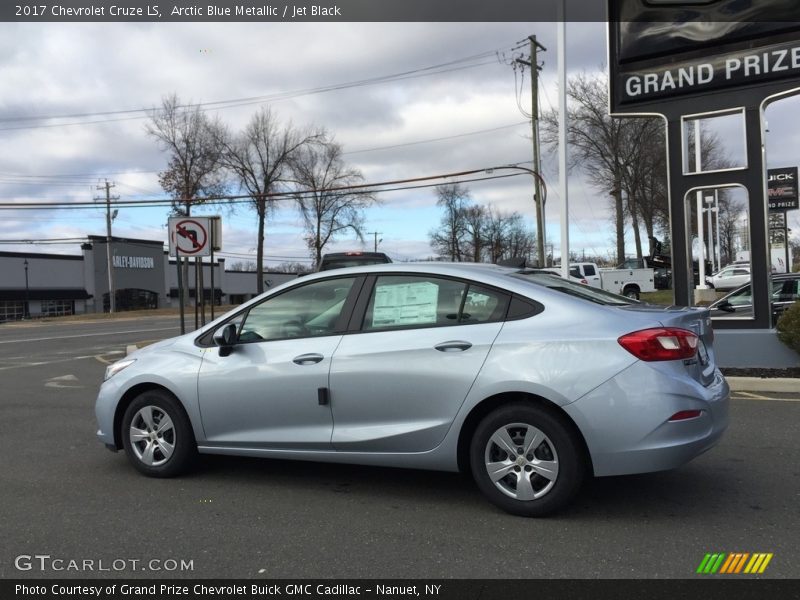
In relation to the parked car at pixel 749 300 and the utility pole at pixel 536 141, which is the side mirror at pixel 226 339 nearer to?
the parked car at pixel 749 300

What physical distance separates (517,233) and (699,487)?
7871 centimetres

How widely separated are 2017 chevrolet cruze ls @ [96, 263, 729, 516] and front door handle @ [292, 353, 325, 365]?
1 cm

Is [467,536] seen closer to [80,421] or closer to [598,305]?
[598,305]

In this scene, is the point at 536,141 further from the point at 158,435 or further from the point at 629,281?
the point at 158,435

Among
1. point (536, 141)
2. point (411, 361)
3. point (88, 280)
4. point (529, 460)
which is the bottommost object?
point (529, 460)

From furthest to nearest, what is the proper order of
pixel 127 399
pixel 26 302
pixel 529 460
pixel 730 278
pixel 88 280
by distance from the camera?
pixel 88 280, pixel 26 302, pixel 730 278, pixel 127 399, pixel 529 460

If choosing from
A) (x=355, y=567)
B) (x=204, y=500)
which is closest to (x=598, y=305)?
(x=355, y=567)

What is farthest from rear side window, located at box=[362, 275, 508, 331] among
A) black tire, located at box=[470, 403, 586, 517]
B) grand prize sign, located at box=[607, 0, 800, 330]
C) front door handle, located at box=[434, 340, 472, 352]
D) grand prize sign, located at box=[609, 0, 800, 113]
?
grand prize sign, located at box=[609, 0, 800, 113]

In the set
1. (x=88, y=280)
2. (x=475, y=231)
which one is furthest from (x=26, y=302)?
(x=475, y=231)

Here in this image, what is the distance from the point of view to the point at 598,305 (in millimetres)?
4168

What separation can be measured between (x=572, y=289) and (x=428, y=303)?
101 centimetres

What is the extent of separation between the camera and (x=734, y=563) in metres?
3.41

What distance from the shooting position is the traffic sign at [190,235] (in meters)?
13.6

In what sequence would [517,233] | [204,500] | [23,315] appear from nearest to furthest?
[204,500], [23,315], [517,233]
